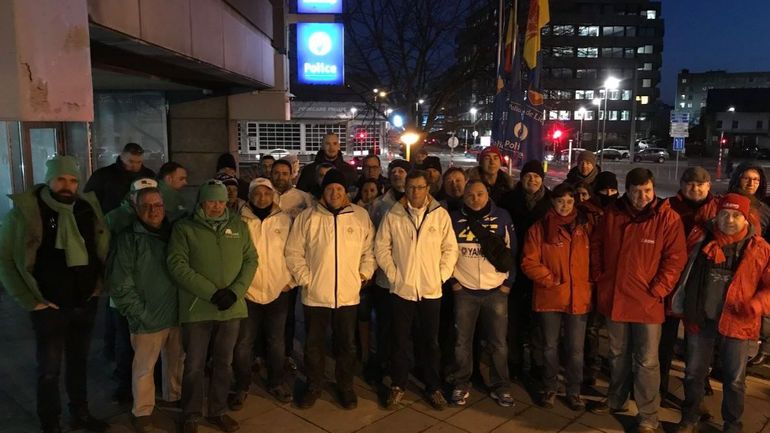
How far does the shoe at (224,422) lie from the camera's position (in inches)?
179

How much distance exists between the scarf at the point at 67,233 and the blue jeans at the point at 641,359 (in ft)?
13.3

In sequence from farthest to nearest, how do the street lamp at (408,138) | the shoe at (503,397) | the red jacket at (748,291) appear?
1. the street lamp at (408,138)
2. the shoe at (503,397)
3. the red jacket at (748,291)

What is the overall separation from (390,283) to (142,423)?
2.22 meters

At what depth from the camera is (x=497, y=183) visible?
6441mm

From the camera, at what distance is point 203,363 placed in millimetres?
4527

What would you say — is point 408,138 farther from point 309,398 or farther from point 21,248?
point 21,248

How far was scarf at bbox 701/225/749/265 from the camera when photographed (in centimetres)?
424

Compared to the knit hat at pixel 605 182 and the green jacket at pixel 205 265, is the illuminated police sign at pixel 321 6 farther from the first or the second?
the green jacket at pixel 205 265

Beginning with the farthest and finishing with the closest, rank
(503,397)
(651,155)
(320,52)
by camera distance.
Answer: (651,155) → (320,52) → (503,397)

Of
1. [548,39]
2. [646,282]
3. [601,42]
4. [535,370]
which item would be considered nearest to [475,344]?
[535,370]

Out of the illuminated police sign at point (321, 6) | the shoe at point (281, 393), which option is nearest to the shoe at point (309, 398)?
the shoe at point (281, 393)

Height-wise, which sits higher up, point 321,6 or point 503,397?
point 321,6

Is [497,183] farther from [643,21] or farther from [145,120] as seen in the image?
[643,21]

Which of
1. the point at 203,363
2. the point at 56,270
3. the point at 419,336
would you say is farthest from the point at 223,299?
the point at 419,336
